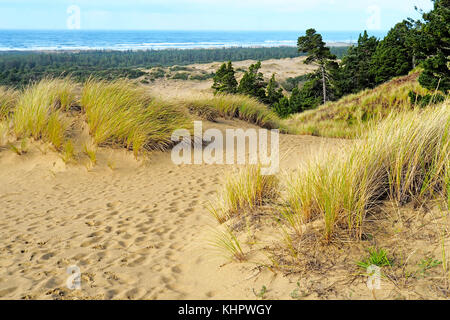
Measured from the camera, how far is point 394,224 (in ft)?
10.6

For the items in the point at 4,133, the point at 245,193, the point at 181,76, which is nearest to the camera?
the point at 245,193

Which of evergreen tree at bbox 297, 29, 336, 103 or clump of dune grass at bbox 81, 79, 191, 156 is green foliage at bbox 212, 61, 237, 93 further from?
clump of dune grass at bbox 81, 79, 191, 156

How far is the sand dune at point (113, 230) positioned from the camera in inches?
121

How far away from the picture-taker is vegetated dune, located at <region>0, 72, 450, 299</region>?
286 cm

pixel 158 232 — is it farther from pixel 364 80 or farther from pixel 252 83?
pixel 364 80

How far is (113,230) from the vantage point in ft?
14.8

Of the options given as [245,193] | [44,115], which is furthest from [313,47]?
[245,193]

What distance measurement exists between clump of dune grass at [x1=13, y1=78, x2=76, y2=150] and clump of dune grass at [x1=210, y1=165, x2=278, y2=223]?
4596 mm

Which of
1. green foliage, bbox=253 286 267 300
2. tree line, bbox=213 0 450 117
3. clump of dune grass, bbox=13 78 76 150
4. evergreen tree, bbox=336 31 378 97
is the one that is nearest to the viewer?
green foliage, bbox=253 286 267 300

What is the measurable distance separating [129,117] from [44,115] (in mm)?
1738

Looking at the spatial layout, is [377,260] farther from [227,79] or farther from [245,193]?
Result: [227,79]

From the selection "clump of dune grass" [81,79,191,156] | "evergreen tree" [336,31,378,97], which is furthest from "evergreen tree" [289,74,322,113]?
"clump of dune grass" [81,79,191,156]

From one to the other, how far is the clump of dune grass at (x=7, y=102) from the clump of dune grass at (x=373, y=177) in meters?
7.57

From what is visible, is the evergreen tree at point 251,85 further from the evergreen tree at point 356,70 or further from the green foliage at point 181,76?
the green foliage at point 181,76
